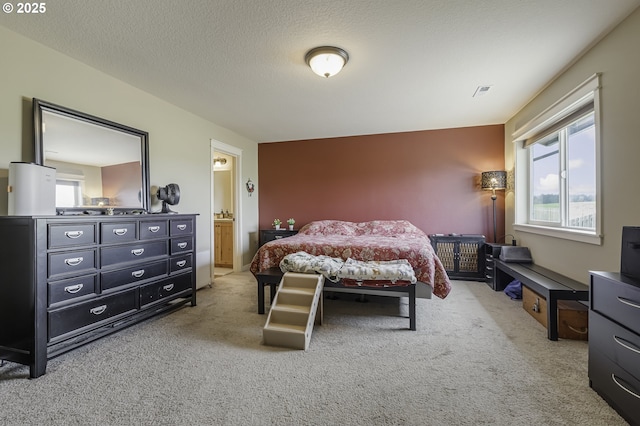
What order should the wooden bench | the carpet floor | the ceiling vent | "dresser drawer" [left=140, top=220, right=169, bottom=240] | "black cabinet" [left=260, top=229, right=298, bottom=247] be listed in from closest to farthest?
the carpet floor < the wooden bench < "dresser drawer" [left=140, top=220, right=169, bottom=240] < the ceiling vent < "black cabinet" [left=260, top=229, right=298, bottom=247]

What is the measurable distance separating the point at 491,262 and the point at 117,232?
14.4ft

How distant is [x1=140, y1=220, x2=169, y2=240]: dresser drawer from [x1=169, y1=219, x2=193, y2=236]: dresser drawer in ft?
0.25

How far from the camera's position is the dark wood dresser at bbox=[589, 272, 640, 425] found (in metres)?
1.34

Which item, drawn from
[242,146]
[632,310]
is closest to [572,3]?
[632,310]

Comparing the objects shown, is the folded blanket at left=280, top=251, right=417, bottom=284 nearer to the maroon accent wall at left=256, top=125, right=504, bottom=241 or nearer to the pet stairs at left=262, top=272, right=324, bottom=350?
the pet stairs at left=262, top=272, right=324, bottom=350

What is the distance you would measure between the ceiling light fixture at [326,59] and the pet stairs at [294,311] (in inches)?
72.8

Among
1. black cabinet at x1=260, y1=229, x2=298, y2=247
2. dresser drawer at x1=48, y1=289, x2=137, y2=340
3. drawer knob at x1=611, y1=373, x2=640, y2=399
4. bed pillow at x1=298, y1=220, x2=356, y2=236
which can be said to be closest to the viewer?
drawer knob at x1=611, y1=373, x2=640, y2=399

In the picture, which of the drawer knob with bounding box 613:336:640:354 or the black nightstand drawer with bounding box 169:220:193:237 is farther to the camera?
the black nightstand drawer with bounding box 169:220:193:237

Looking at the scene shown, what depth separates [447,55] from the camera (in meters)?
2.41

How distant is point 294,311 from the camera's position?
2.30m

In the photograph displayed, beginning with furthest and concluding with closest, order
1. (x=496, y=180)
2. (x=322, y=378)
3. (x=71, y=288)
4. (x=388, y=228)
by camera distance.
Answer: (x=388, y=228)
(x=496, y=180)
(x=71, y=288)
(x=322, y=378)

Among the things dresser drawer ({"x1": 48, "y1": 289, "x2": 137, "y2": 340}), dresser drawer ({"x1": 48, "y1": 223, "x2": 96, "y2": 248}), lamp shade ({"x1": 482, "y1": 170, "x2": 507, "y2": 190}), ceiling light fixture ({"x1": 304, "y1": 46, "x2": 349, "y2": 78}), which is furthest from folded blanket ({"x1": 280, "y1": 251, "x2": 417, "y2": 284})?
lamp shade ({"x1": 482, "y1": 170, "x2": 507, "y2": 190})

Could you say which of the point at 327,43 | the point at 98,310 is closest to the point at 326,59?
the point at 327,43

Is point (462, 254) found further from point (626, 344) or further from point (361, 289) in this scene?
point (626, 344)
